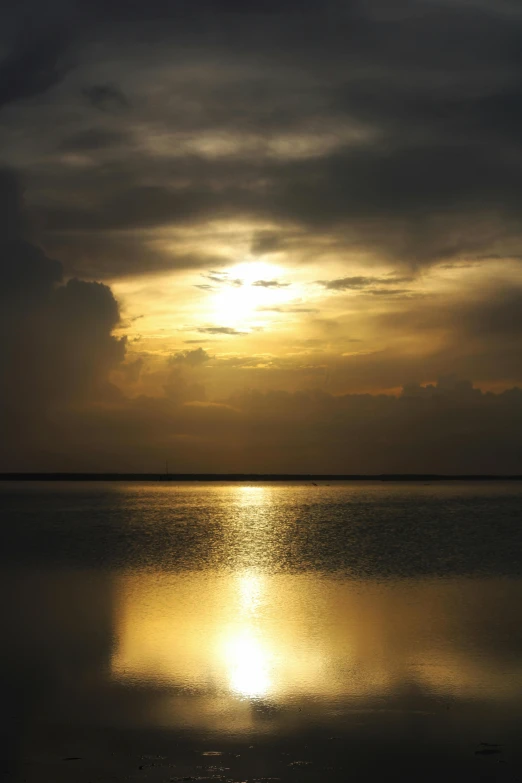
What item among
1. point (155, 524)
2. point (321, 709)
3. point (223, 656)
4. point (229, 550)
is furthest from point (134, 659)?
point (155, 524)

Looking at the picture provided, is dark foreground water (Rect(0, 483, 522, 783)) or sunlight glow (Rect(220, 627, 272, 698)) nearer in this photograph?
dark foreground water (Rect(0, 483, 522, 783))

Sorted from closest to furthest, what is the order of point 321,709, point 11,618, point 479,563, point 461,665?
point 321,709, point 461,665, point 11,618, point 479,563

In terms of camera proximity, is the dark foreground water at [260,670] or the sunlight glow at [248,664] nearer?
the dark foreground water at [260,670]

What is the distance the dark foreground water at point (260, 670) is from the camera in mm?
11242

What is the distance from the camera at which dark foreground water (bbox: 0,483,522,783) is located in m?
11.2

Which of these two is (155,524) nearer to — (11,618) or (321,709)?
(11,618)

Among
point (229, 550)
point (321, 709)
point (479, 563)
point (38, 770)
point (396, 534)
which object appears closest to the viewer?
point (38, 770)

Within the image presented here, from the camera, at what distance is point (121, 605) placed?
2456cm

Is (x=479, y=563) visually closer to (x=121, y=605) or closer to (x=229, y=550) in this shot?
(x=229, y=550)

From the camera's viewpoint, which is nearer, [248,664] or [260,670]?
[260,670]

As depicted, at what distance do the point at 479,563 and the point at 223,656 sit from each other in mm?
21531

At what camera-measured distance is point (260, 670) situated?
16469mm

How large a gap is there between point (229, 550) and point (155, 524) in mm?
21896

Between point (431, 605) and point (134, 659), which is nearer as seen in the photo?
point (134, 659)
